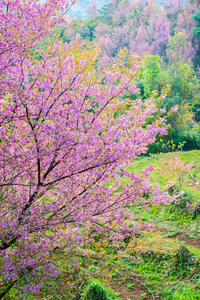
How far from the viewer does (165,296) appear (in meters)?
3.39

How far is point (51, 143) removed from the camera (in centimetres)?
196

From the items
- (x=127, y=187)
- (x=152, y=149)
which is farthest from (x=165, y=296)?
(x=152, y=149)

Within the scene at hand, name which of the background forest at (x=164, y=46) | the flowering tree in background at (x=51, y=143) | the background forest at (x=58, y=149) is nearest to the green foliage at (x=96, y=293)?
the background forest at (x=58, y=149)

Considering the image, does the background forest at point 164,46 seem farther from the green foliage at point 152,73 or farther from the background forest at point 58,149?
the background forest at point 58,149

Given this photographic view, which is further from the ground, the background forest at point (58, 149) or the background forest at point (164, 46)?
the background forest at point (164, 46)

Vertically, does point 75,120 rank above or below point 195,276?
above

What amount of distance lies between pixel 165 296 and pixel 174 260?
77 centimetres

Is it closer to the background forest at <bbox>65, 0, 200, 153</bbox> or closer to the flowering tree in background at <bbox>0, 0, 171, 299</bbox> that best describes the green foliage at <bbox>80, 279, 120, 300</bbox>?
the flowering tree in background at <bbox>0, 0, 171, 299</bbox>

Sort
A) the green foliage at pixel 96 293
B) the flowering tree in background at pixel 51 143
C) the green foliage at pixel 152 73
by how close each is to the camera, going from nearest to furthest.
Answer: the flowering tree in background at pixel 51 143, the green foliage at pixel 96 293, the green foliage at pixel 152 73

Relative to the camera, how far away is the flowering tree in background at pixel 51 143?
75.0 inches

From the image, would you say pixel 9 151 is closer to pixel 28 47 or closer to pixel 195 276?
pixel 28 47

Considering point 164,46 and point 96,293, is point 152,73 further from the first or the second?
point 164,46

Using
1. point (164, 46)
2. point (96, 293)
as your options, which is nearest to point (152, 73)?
point (96, 293)

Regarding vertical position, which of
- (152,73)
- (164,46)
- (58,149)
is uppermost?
(164,46)
